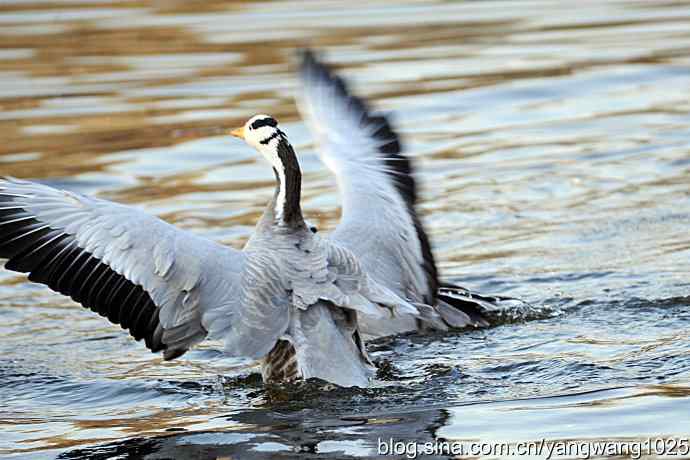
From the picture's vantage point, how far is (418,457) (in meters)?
6.64

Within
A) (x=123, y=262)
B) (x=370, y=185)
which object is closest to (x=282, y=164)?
(x=123, y=262)

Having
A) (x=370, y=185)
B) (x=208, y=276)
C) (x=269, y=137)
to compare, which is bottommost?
(x=208, y=276)

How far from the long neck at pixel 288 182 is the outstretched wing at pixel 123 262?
0.39m

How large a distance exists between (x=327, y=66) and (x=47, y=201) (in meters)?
2.67

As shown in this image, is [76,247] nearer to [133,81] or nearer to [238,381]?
[238,381]

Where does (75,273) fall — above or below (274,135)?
below

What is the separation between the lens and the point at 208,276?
8008 millimetres

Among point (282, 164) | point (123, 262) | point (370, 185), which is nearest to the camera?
point (123, 262)

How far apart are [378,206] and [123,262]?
189cm

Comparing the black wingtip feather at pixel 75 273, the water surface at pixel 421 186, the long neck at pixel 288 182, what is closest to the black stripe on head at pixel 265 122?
the long neck at pixel 288 182

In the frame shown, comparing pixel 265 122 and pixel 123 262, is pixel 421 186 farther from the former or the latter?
pixel 123 262

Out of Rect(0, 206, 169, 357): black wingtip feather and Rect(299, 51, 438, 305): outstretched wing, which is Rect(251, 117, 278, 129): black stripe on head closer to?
Rect(299, 51, 438, 305): outstretched wing

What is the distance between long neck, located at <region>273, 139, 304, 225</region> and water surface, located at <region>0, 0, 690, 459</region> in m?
1.04

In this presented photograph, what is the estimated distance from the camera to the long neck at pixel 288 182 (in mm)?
8086
